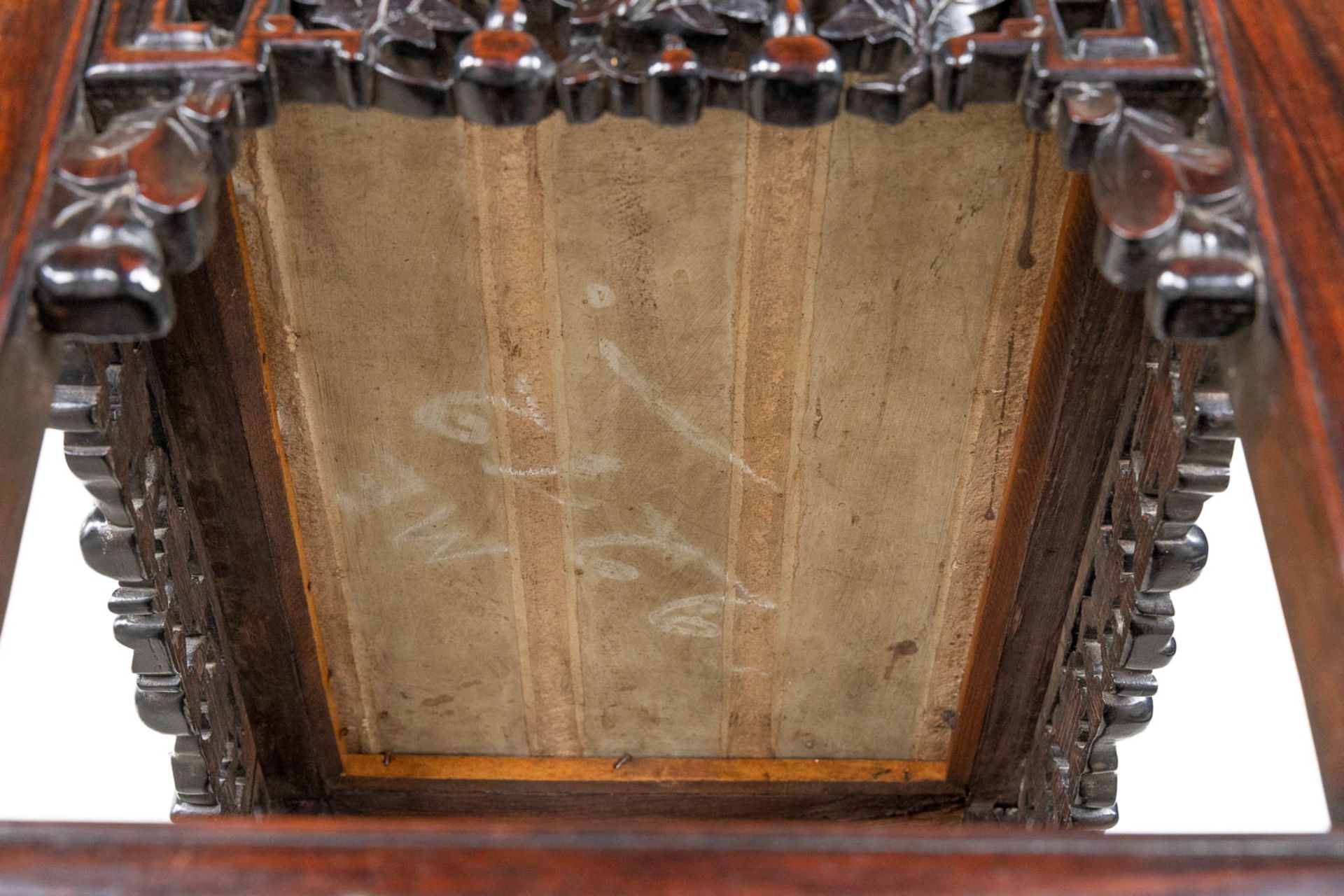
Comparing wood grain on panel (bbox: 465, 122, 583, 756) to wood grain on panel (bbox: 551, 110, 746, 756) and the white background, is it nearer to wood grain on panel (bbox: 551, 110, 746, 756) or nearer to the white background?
wood grain on panel (bbox: 551, 110, 746, 756)

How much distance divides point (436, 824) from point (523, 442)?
917mm

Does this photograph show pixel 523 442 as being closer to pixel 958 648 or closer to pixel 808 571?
pixel 808 571

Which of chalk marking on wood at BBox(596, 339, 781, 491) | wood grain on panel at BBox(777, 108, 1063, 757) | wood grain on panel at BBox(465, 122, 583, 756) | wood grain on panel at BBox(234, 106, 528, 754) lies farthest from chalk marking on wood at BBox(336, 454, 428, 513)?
wood grain on panel at BBox(777, 108, 1063, 757)

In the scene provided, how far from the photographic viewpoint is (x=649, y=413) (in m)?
1.77

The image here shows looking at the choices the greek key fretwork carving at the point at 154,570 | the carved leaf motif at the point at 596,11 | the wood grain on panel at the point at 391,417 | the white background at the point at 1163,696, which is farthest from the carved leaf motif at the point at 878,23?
the white background at the point at 1163,696

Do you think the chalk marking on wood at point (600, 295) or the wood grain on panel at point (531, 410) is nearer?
the wood grain on panel at point (531, 410)

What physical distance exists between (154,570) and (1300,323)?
120 centimetres

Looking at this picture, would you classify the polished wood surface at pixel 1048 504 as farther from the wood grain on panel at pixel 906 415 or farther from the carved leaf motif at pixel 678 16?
the carved leaf motif at pixel 678 16

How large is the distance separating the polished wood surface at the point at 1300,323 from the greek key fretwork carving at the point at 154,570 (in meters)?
1.02

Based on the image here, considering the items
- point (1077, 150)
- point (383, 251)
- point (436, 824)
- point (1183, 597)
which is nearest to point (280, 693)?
point (383, 251)

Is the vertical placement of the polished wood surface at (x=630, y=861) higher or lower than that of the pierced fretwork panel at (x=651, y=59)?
lower

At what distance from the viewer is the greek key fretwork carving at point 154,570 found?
4.84 feet

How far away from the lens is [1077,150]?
1.13 meters

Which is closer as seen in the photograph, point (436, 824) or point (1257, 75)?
point (436, 824)
